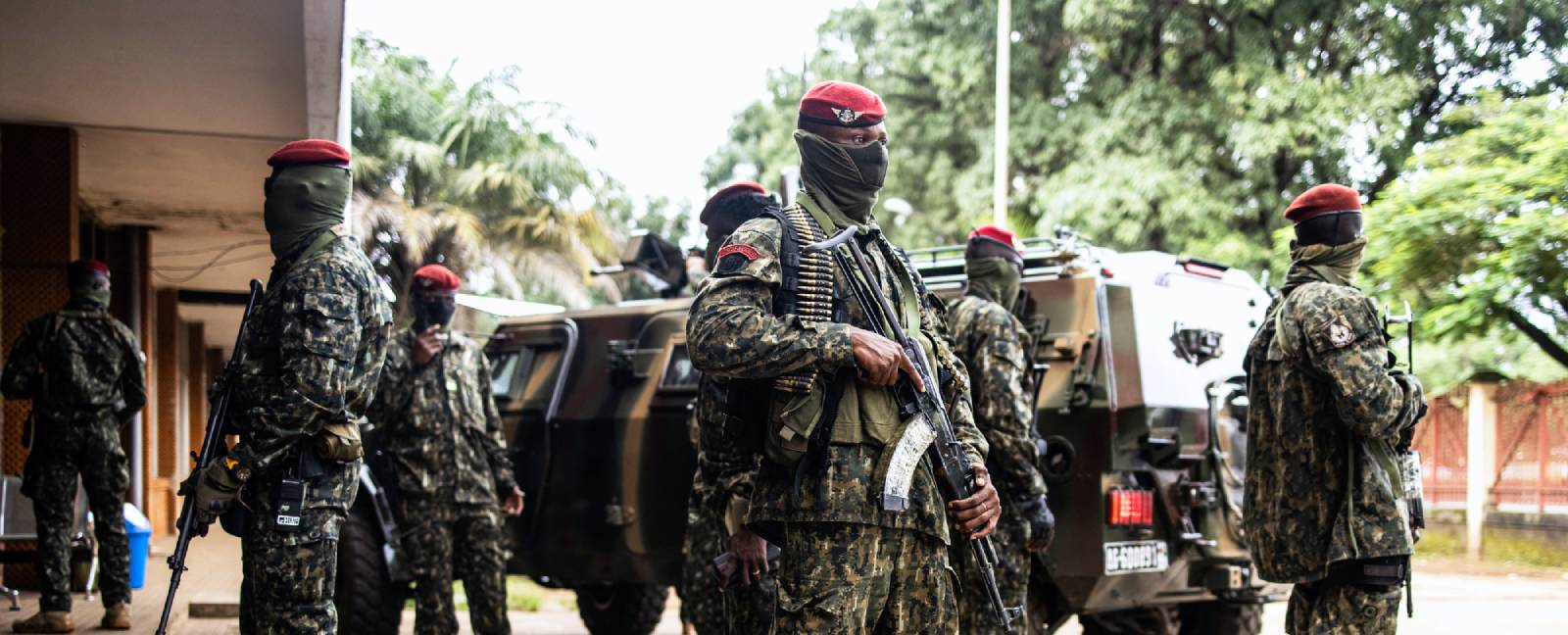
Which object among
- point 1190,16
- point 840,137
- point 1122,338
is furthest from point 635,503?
point 1190,16

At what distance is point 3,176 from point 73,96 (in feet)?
4.06

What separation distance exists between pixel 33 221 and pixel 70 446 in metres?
2.43

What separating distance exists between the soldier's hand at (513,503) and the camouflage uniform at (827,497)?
3.85 meters

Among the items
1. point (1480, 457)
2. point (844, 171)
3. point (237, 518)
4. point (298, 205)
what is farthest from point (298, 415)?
point (1480, 457)

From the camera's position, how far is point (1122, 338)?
6.89 metres

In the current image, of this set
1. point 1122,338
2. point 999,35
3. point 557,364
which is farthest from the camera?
point 999,35

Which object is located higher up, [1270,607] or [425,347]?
[425,347]

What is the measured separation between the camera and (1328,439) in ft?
17.3

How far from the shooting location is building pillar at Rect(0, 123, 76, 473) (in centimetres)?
945

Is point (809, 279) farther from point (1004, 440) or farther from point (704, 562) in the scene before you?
point (704, 562)

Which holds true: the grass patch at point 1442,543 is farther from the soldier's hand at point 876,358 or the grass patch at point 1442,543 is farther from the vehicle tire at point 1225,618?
the soldier's hand at point 876,358

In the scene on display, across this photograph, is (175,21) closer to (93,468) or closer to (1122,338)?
(93,468)

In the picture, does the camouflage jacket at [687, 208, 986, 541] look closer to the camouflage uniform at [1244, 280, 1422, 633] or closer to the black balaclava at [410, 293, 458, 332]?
the camouflage uniform at [1244, 280, 1422, 633]

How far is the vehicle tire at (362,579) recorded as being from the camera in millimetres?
7617
